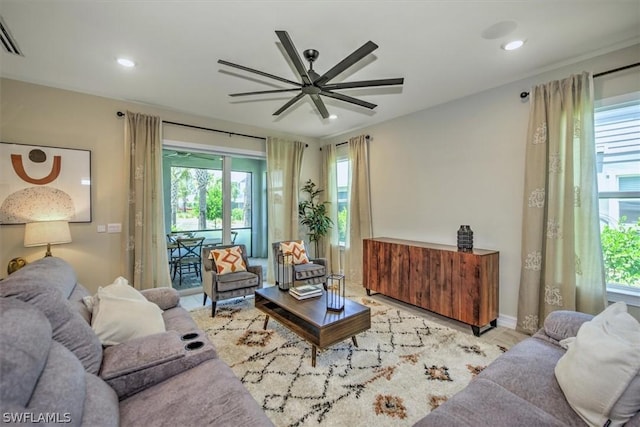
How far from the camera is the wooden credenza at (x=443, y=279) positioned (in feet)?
9.93

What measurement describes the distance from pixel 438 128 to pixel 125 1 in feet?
11.8

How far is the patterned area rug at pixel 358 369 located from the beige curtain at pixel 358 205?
1686 mm

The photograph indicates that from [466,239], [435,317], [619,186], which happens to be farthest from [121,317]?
[619,186]

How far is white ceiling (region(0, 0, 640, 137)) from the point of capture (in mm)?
2057

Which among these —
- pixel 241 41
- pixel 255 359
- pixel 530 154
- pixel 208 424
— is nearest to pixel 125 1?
pixel 241 41

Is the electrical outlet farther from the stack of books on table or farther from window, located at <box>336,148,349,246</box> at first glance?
window, located at <box>336,148,349,246</box>

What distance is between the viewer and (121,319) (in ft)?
5.82

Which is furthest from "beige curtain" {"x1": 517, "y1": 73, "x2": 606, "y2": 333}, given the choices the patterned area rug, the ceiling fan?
the ceiling fan

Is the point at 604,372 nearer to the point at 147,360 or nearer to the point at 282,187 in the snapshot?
the point at 147,360

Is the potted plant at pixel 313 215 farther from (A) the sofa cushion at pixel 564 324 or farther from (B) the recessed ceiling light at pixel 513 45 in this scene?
(A) the sofa cushion at pixel 564 324

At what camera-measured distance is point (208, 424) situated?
1.16 meters

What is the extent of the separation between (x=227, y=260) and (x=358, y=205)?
2384mm

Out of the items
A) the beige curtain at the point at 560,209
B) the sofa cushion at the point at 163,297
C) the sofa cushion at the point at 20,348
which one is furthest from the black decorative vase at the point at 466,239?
the sofa cushion at the point at 20,348

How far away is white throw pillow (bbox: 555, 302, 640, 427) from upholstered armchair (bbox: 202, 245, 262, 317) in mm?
3122
